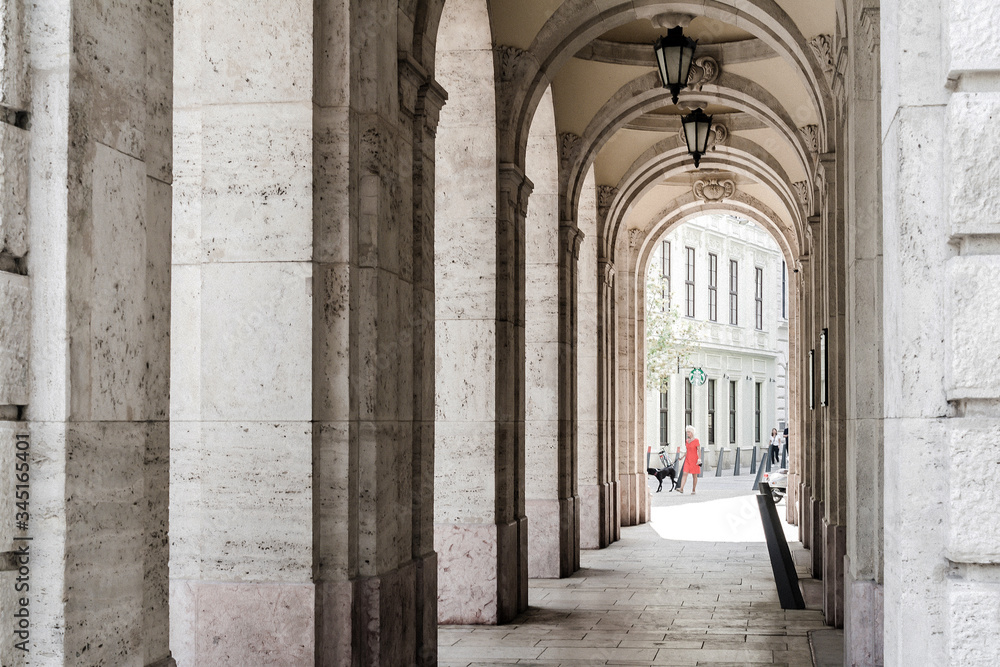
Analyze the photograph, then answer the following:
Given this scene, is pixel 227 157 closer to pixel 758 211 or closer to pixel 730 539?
pixel 730 539

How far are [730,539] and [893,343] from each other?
14.1 m

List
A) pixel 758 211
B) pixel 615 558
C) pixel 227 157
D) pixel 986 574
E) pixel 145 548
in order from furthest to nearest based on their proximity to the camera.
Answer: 1. pixel 758 211
2. pixel 615 558
3. pixel 227 157
4. pixel 145 548
5. pixel 986 574

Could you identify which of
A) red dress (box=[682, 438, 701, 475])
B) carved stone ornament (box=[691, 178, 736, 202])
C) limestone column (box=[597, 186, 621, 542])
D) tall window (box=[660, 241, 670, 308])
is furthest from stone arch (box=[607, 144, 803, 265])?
tall window (box=[660, 241, 670, 308])

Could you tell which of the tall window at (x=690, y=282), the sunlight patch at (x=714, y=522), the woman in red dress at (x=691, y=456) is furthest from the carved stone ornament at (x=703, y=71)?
the tall window at (x=690, y=282)

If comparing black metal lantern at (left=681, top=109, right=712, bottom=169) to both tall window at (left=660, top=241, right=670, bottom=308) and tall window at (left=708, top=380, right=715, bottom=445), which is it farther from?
tall window at (left=708, top=380, right=715, bottom=445)

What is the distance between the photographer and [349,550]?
593 centimetres

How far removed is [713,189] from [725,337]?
20875mm

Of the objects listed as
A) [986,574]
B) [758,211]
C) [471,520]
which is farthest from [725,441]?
[986,574]

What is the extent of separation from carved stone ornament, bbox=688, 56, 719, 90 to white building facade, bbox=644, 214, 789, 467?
Answer: 67.5ft

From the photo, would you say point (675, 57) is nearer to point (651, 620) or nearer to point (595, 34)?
point (595, 34)

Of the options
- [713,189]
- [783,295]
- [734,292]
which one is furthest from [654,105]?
[783,295]

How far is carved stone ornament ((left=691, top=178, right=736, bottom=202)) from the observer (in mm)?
20062

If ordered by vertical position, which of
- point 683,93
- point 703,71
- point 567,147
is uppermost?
point 703,71

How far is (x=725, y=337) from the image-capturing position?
40406mm
